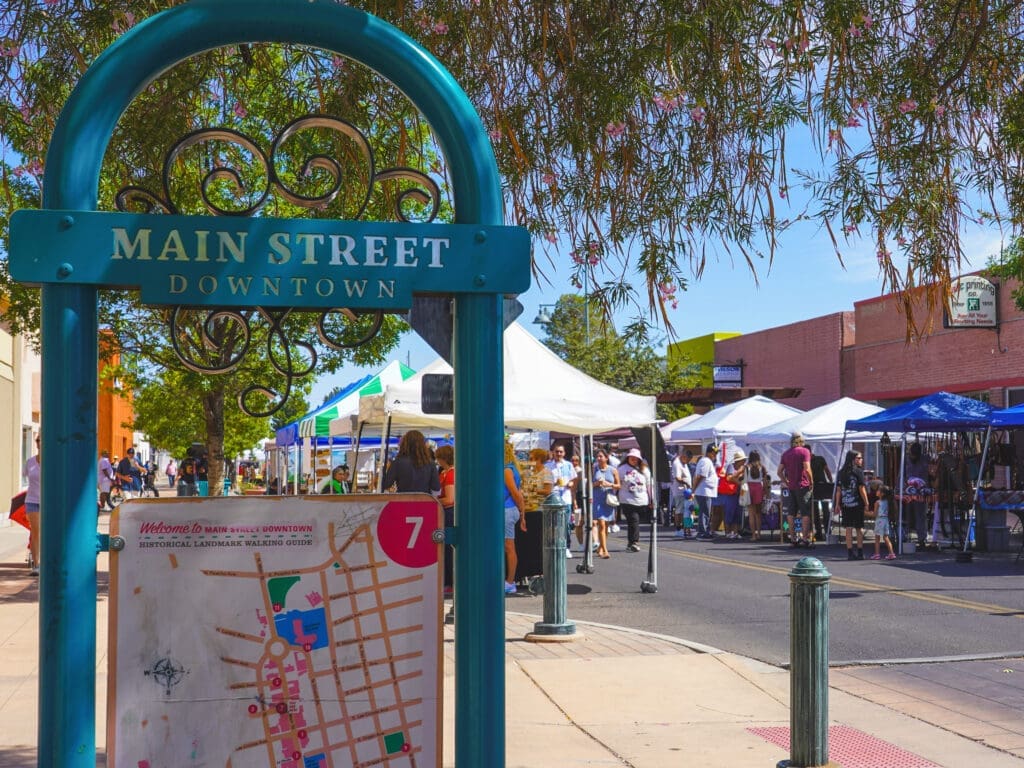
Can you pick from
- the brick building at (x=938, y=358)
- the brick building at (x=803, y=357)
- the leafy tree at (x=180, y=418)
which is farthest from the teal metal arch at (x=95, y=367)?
the brick building at (x=803, y=357)

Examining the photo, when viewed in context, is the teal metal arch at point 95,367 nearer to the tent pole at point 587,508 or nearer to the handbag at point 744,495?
the tent pole at point 587,508

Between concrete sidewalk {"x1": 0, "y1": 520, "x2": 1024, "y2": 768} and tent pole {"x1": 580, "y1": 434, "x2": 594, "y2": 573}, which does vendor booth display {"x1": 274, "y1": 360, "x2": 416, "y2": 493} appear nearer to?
tent pole {"x1": 580, "y1": 434, "x2": 594, "y2": 573}

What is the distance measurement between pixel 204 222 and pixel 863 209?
401cm

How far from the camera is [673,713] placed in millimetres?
7387

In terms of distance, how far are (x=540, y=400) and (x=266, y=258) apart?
10.6 metres

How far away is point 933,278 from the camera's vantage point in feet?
19.1

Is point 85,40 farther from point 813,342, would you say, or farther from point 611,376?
point 611,376

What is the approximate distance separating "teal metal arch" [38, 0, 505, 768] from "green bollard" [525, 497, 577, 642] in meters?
6.85

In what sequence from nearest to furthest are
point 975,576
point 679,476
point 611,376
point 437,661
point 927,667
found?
point 437,661
point 927,667
point 975,576
point 679,476
point 611,376

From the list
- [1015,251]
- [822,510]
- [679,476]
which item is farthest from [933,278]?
[679,476]

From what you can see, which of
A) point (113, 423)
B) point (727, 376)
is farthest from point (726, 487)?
point (113, 423)

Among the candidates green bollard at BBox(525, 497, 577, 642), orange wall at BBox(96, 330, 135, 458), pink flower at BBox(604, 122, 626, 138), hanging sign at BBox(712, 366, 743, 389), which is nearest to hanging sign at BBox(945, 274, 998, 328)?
hanging sign at BBox(712, 366, 743, 389)

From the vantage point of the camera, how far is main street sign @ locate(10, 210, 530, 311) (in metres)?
3.16

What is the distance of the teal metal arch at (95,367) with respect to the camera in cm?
316
